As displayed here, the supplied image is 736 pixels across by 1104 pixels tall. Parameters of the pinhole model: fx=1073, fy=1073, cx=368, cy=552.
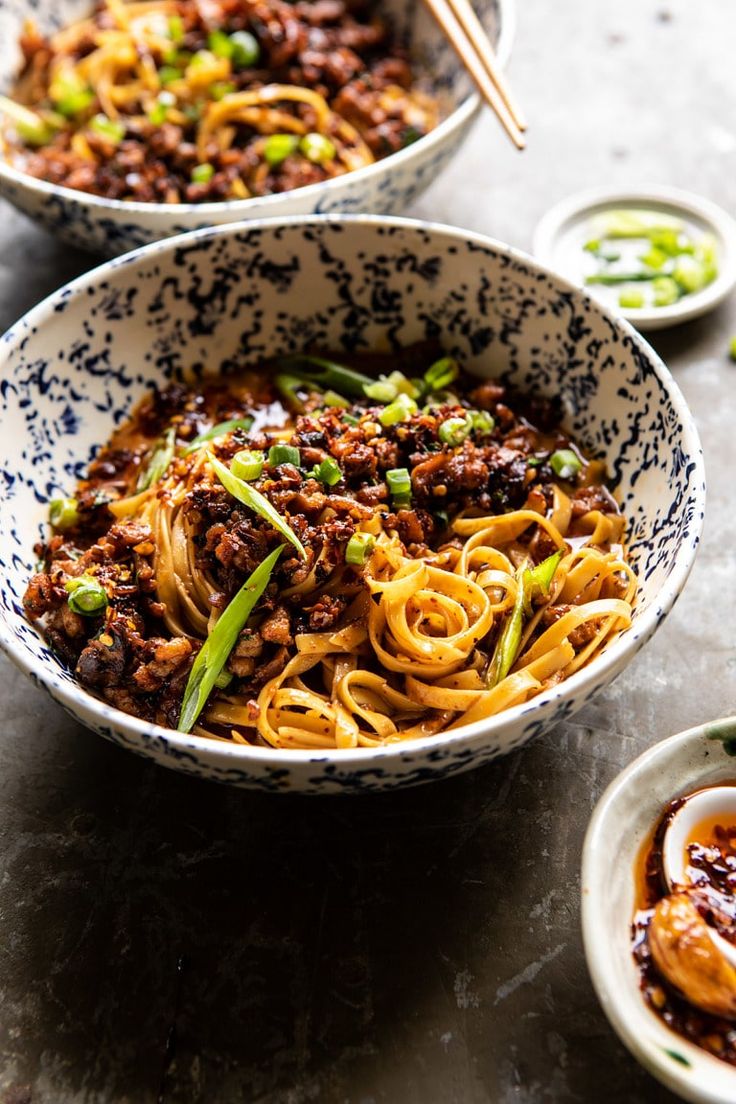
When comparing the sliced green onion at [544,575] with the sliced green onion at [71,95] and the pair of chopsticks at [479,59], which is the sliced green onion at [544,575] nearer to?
the pair of chopsticks at [479,59]

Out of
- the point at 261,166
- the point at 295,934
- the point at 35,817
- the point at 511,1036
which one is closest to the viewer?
the point at 511,1036

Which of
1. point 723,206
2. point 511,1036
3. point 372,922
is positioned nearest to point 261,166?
point 723,206

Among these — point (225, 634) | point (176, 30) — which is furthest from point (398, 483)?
point (176, 30)

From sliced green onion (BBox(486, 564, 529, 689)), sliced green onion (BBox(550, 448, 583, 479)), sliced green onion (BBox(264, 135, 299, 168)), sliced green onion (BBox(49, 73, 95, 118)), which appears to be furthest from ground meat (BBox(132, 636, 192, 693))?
sliced green onion (BBox(49, 73, 95, 118))

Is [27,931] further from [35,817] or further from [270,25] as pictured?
[270,25]

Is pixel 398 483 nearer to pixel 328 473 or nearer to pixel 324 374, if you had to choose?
pixel 328 473

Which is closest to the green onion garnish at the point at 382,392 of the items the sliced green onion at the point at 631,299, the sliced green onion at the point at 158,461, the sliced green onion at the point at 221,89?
the sliced green onion at the point at 158,461
